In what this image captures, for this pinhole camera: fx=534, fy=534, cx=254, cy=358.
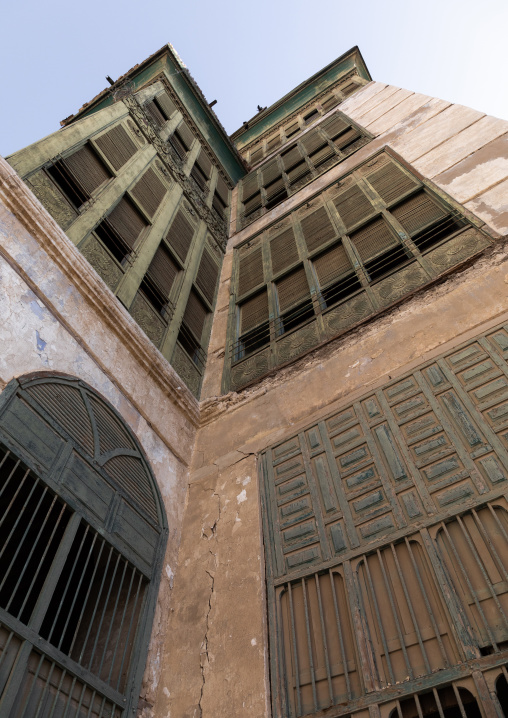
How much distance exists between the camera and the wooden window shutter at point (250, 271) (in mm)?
8727

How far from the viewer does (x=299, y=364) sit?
19.8ft

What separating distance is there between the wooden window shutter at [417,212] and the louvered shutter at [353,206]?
1.78 ft

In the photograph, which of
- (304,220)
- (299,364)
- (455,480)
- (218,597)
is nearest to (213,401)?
(299,364)

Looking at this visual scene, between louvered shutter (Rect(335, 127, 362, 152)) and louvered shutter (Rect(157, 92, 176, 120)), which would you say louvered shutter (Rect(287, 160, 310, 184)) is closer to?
louvered shutter (Rect(335, 127, 362, 152))

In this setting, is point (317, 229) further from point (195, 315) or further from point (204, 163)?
point (204, 163)

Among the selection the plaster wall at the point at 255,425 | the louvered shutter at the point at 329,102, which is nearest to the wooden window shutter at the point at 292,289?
the plaster wall at the point at 255,425

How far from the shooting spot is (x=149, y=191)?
29.2 feet

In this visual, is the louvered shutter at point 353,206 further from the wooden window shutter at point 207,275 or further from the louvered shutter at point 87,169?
the louvered shutter at point 87,169

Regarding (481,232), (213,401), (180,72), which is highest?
(180,72)

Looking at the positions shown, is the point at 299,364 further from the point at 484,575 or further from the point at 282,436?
the point at 484,575

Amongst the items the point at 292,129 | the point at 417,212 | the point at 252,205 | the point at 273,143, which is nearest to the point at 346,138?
the point at 252,205

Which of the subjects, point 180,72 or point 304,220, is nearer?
point 304,220

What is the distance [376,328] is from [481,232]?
163 cm

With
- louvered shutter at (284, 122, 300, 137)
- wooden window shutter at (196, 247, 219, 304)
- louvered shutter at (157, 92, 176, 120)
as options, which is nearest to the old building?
wooden window shutter at (196, 247, 219, 304)
